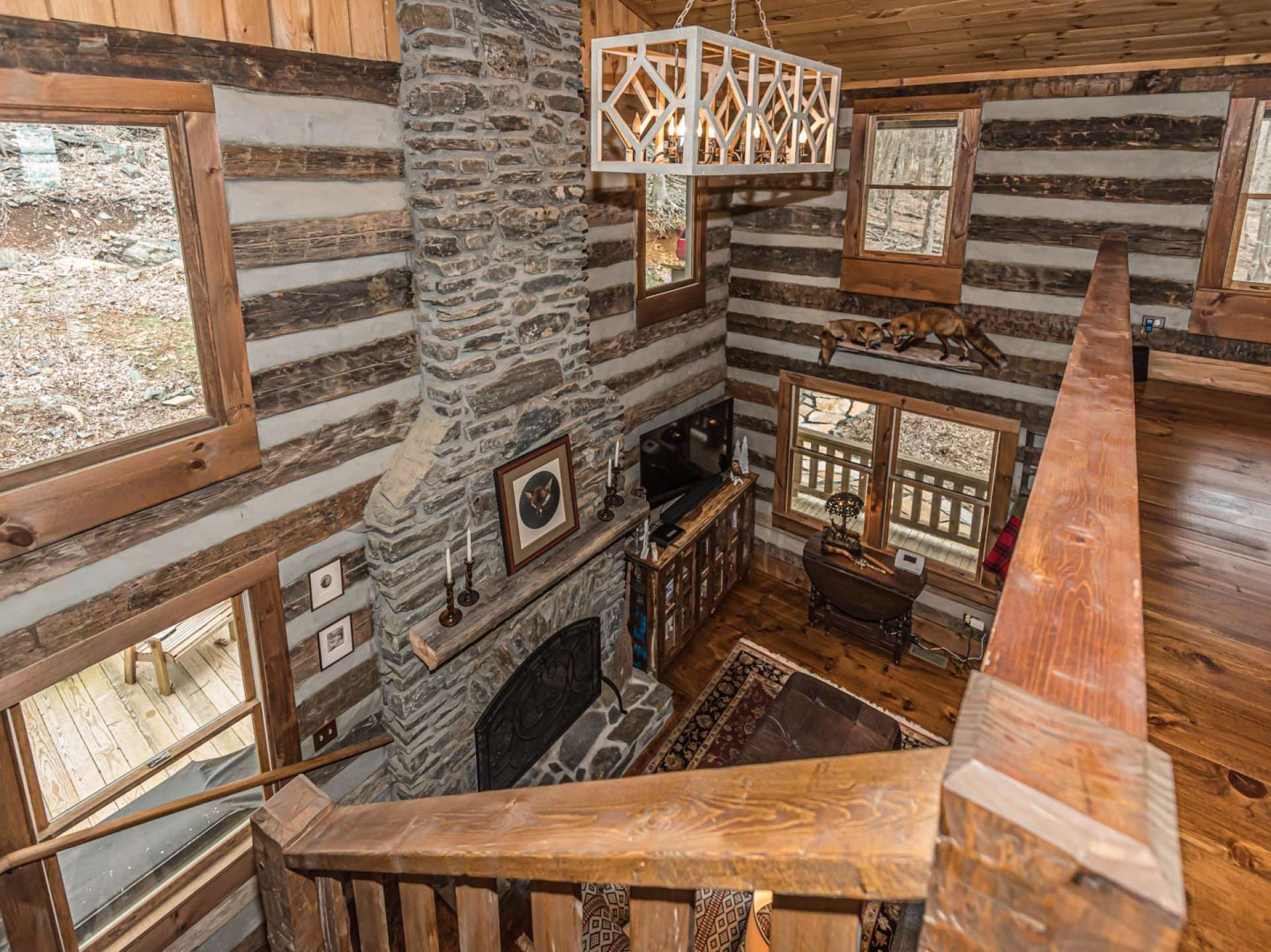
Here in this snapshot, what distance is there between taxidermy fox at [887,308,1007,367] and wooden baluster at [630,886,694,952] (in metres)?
5.49

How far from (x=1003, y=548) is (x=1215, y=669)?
3.58 meters

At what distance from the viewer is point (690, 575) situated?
6.26 meters

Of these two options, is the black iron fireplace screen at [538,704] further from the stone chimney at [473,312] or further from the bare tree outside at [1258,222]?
the bare tree outside at [1258,222]

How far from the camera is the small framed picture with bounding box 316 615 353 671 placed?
3642 mm

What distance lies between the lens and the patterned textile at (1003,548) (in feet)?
17.7

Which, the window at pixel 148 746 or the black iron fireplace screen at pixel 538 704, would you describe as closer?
the window at pixel 148 746

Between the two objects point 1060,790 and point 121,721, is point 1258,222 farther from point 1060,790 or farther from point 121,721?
point 121,721

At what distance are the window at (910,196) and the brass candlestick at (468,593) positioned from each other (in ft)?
13.4

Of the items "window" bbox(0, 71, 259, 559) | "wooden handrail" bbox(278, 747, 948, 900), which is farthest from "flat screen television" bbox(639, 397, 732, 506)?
"wooden handrail" bbox(278, 747, 948, 900)

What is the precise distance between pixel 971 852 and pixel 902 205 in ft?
21.3

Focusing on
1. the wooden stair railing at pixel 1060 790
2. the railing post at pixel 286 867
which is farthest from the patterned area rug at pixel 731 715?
the wooden stair railing at pixel 1060 790

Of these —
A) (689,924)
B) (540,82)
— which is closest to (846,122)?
(540,82)

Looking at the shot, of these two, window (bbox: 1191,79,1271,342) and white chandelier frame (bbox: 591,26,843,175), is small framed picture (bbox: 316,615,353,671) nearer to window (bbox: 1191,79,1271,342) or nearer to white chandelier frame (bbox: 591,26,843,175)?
white chandelier frame (bbox: 591,26,843,175)

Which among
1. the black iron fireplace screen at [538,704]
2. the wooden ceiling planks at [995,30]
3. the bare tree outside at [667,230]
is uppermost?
the wooden ceiling planks at [995,30]
